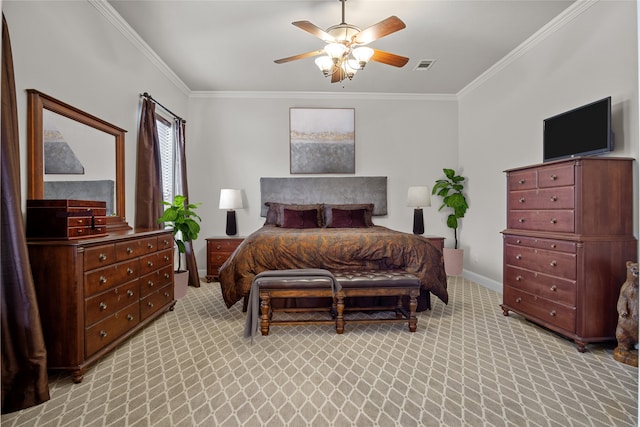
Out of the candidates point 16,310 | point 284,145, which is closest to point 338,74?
point 284,145

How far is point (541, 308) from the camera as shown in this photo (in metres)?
2.85

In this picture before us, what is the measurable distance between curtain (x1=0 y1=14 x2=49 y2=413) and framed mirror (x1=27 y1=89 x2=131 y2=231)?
453 millimetres

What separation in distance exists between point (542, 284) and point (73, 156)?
4.17 m

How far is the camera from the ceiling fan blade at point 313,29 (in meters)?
2.55

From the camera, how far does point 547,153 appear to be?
3.29 metres

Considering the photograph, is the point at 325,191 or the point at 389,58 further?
the point at 325,191

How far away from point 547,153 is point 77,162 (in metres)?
4.42

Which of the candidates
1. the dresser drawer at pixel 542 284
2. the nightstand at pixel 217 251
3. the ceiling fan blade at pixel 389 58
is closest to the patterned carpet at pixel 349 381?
the dresser drawer at pixel 542 284

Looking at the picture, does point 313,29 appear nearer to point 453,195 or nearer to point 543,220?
point 543,220

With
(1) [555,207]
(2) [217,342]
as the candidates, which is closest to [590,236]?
(1) [555,207]

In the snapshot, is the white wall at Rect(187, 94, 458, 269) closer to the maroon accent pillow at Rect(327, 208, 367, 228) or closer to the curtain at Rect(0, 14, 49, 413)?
the maroon accent pillow at Rect(327, 208, 367, 228)

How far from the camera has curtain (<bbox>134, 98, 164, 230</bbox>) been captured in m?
3.66

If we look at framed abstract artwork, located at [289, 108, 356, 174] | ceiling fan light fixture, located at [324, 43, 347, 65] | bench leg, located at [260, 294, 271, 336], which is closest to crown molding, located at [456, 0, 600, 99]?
framed abstract artwork, located at [289, 108, 356, 174]

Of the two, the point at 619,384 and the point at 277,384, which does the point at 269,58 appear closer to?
the point at 277,384
